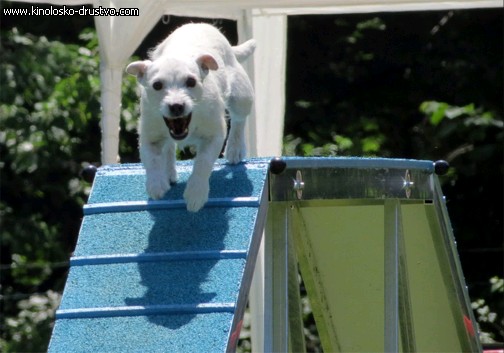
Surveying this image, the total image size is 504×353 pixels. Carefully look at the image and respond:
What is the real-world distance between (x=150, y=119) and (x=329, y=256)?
142 centimetres

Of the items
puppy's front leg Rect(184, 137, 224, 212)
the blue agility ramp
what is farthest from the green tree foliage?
puppy's front leg Rect(184, 137, 224, 212)

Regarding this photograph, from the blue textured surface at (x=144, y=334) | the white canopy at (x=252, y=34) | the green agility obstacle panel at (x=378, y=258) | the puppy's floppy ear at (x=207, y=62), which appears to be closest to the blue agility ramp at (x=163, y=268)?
the blue textured surface at (x=144, y=334)

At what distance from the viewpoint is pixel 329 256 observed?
6.45 metres

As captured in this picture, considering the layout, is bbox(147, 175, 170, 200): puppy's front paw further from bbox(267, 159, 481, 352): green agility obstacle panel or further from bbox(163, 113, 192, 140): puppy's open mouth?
bbox(267, 159, 481, 352): green agility obstacle panel

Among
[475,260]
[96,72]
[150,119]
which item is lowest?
[475,260]

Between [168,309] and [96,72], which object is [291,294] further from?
[96,72]

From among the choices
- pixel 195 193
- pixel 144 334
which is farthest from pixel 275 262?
pixel 144 334

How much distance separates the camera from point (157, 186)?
5598 mm

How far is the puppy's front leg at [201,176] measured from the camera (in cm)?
548

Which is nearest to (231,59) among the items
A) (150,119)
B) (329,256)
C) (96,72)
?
(150,119)

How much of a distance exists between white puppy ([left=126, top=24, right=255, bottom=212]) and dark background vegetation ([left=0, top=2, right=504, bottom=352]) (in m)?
4.56

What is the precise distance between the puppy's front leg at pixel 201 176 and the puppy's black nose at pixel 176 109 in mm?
313

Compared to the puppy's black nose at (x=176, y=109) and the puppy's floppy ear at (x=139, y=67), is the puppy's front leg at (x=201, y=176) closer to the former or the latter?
the puppy's black nose at (x=176, y=109)

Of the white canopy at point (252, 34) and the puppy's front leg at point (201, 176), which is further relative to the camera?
the white canopy at point (252, 34)
